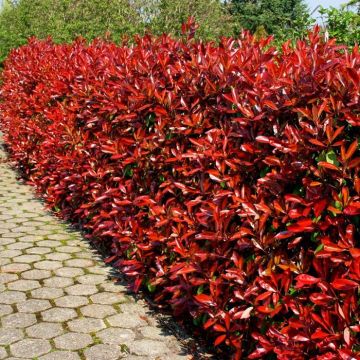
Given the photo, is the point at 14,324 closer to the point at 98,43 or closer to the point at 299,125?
the point at 299,125

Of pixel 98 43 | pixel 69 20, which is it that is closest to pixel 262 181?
pixel 98 43

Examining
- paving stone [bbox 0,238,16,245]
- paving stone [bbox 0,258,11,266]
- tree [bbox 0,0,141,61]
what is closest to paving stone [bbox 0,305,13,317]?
paving stone [bbox 0,258,11,266]

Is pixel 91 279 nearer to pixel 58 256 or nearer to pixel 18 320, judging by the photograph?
pixel 58 256

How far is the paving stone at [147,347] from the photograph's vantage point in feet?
12.3

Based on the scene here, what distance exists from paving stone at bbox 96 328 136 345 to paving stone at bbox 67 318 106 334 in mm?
78

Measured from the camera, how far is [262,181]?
3.11 meters

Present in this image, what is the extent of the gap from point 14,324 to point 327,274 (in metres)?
2.51

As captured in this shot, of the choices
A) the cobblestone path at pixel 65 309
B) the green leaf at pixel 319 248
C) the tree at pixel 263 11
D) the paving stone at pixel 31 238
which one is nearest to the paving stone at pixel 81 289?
the cobblestone path at pixel 65 309

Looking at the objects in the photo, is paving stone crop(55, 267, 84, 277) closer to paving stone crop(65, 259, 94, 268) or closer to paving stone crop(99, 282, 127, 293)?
paving stone crop(65, 259, 94, 268)

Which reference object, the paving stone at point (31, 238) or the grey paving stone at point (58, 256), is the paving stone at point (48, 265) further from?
the paving stone at point (31, 238)

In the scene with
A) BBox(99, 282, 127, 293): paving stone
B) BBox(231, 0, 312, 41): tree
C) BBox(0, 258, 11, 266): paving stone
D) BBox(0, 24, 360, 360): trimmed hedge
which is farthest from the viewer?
BBox(231, 0, 312, 41): tree

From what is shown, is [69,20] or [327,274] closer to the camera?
[327,274]

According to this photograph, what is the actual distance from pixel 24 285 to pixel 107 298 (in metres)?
0.81

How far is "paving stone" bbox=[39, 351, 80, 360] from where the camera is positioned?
365 cm
